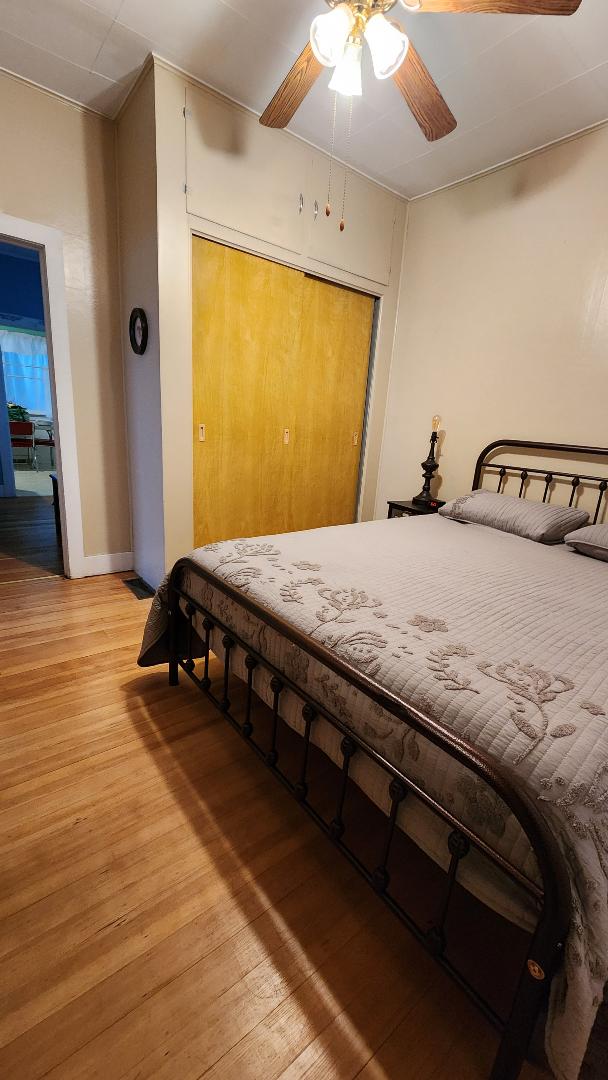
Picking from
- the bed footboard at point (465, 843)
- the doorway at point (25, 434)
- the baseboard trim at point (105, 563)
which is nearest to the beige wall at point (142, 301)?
the baseboard trim at point (105, 563)

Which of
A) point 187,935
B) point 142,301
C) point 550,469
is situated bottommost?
point 187,935

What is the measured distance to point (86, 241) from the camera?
2633mm

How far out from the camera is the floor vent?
2799mm

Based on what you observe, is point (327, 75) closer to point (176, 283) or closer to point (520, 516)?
point (176, 283)

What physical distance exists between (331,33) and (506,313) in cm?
178

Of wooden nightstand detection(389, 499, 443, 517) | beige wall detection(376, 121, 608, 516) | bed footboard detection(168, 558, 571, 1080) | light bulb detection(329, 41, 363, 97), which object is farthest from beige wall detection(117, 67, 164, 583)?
beige wall detection(376, 121, 608, 516)

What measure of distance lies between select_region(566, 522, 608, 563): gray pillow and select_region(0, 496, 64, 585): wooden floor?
10.4ft

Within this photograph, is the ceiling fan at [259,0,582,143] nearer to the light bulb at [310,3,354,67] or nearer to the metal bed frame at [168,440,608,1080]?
the light bulb at [310,3,354,67]

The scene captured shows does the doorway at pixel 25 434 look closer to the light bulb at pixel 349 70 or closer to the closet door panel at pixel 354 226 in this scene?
the closet door panel at pixel 354 226

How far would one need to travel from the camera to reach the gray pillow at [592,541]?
76.9 inches

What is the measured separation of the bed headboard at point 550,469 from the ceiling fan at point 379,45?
165 cm

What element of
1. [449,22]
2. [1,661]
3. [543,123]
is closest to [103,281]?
[449,22]

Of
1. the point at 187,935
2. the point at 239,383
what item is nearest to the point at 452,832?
the point at 187,935

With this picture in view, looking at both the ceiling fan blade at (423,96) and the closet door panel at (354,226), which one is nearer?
the ceiling fan blade at (423,96)
